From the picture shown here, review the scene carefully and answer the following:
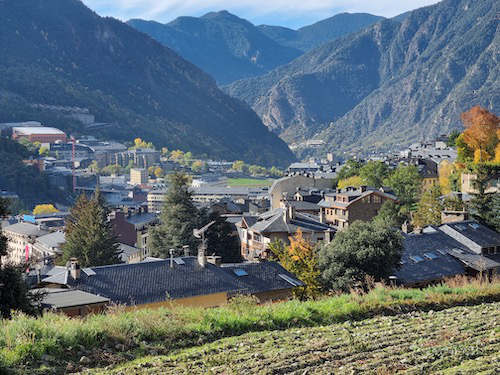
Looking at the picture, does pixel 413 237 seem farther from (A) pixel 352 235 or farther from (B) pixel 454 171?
(B) pixel 454 171

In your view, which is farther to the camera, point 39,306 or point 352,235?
point 352,235

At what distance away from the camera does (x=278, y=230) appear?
53.5 metres

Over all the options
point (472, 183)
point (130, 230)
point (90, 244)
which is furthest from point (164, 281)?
point (130, 230)

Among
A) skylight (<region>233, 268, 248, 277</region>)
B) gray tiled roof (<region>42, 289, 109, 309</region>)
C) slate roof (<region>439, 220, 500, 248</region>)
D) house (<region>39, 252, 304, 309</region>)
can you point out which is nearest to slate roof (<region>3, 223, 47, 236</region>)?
slate roof (<region>439, 220, 500, 248</region>)

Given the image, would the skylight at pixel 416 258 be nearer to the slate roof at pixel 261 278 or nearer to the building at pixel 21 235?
the slate roof at pixel 261 278

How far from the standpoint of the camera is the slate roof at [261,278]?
29.1 m

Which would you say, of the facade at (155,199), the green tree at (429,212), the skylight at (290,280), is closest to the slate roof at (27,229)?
the facade at (155,199)

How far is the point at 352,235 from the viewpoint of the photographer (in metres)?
31.9

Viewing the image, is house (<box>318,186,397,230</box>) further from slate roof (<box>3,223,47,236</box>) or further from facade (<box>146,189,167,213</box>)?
facade (<box>146,189,167,213</box>)

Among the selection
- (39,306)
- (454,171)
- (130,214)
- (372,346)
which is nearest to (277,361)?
(372,346)

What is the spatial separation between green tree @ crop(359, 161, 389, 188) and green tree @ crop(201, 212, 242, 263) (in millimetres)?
32955

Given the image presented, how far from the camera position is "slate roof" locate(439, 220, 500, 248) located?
42403mm

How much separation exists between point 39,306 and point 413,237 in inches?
1046

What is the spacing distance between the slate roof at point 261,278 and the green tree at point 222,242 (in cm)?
1607
